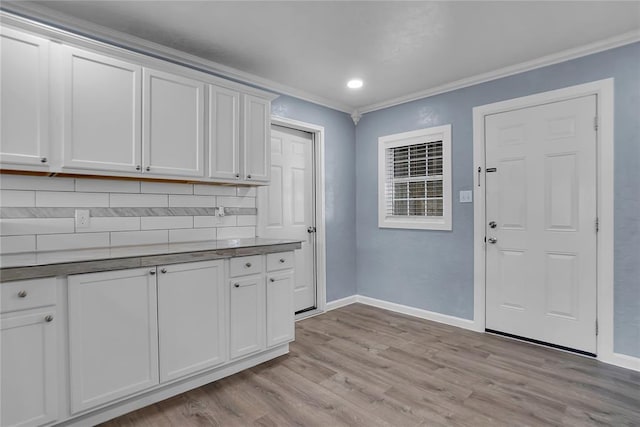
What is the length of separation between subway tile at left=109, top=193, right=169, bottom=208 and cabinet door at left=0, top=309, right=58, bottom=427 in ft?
3.19

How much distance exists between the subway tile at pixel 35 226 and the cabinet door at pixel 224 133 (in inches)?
39.4

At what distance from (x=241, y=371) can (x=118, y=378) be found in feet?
2.91

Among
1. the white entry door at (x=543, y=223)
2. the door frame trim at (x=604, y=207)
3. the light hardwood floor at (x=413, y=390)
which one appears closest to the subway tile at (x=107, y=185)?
the light hardwood floor at (x=413, y=390)

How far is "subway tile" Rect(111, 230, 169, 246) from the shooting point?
2494 mm

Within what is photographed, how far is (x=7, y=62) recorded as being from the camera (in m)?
1.87

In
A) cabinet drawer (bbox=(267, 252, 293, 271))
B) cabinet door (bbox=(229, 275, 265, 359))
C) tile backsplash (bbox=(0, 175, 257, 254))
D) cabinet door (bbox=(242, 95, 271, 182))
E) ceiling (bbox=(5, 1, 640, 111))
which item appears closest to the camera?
tile backsplash (bbox=(0, 175, 257, 254))

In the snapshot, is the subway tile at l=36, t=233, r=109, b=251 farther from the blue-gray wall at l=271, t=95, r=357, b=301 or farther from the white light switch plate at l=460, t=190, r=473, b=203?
the white light switch plate at l=460, t=190, r=473, b=203

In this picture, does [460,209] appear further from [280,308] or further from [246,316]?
[246,316]

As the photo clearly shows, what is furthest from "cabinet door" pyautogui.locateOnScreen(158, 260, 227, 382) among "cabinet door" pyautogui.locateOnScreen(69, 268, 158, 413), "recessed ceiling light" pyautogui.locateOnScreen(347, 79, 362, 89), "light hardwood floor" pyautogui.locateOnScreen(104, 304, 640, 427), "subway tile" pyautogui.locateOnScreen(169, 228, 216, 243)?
"recessed ceiling light" pyautogui.locateOnScreen(347, 79, 362, 89)

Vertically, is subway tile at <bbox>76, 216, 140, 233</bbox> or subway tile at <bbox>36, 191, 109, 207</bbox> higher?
subway tile at <bbox>36, 191, 109, 207</bbox>

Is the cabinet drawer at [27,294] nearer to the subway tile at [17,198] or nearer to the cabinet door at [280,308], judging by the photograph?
the subway tile at [17,198]

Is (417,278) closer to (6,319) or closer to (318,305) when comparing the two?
(318,305)

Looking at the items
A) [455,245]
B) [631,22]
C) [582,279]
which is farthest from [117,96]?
[582,279]

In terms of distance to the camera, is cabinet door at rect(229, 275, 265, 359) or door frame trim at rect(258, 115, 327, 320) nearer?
cabinet door at rect(229, 275, 265, 359)
